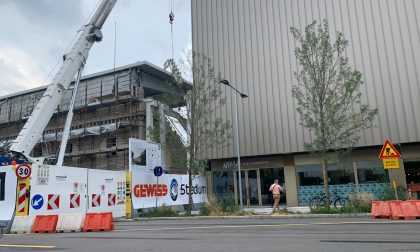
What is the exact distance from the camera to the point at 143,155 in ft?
75.9

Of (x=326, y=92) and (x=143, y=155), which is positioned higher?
(x=326, y=92)

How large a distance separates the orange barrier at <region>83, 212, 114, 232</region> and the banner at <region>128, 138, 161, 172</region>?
23.2 ft

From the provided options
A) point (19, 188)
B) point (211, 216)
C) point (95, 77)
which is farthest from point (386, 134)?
point (95, 77)

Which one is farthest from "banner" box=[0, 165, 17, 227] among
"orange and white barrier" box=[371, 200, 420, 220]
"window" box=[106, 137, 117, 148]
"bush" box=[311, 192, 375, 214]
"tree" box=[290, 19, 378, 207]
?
"window" box=[106, 137, 117, 148]

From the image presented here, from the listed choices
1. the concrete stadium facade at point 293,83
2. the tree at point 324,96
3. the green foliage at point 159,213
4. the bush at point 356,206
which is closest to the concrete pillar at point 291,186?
the concrete stadium facade at point 293,83

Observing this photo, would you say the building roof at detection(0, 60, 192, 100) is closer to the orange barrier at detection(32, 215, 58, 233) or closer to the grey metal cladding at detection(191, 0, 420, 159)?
the grey metal cladding at detection(191, 0, 420, 159)

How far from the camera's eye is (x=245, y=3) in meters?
29.5

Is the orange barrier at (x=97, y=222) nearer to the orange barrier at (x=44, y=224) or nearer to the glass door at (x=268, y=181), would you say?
the orange barrier at (x=44, y=224)

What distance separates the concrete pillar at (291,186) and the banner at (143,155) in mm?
8844

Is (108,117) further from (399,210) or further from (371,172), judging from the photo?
(399,210)

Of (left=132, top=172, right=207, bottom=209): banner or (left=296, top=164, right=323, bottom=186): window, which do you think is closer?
(left=132, top=172, right=207, bottom=209): banner

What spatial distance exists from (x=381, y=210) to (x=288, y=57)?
47.3 feet

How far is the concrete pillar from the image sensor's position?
26.7m

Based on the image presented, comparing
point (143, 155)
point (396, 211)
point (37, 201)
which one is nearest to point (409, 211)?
point (396, 211)
